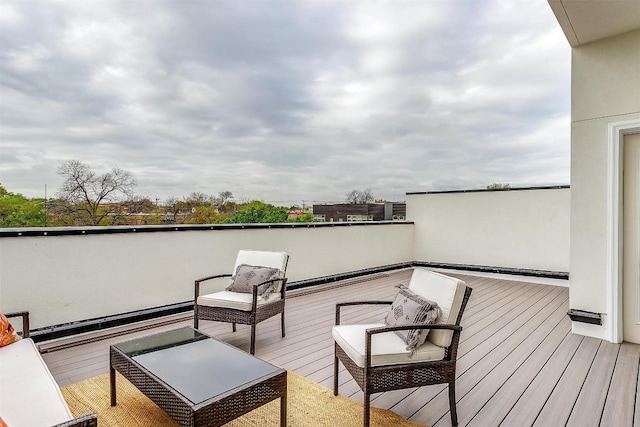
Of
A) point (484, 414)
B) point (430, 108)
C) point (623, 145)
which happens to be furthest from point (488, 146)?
point (484, 414)

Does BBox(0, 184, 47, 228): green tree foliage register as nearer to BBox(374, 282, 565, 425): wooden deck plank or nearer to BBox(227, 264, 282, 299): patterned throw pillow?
BBox(227, 264, 282, 299): patterned throw pillow

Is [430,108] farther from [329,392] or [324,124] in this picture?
[329,392]

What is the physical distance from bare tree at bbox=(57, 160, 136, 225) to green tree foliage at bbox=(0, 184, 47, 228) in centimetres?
29

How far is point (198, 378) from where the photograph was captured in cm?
176

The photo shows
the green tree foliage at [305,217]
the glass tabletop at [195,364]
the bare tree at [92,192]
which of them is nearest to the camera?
the glass tabletop at [195,364]

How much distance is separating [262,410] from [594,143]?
12.5 feet

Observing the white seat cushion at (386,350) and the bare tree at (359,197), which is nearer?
the white seat cushion at (386,350)

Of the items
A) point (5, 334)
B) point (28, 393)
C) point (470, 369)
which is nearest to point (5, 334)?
point (5, 334)

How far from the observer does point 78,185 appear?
447cm

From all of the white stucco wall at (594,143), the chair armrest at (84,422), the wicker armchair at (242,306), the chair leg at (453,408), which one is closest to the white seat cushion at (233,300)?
the wicker armchair at (242,306)

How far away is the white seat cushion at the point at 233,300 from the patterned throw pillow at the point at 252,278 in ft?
0.23

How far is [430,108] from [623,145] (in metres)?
4.78

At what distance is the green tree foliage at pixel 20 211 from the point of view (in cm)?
338

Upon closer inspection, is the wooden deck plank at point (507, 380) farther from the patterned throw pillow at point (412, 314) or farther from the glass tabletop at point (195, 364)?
the glass tabletop at point (195, 364)
